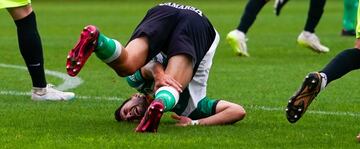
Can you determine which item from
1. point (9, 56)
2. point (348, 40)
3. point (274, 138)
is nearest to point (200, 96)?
point (274, 138)

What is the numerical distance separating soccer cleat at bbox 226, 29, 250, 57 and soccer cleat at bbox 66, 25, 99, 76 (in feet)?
21.2

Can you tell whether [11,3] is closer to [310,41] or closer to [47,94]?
[47,94]

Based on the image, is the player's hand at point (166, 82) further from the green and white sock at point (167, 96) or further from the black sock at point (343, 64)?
the black sock at point (343, 64)

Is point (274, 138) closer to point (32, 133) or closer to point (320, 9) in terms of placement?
point (32, 133)

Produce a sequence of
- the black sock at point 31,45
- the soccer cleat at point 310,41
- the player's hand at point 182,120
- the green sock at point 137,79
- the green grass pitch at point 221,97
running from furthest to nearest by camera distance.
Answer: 1. the soccer cleat at point 310,41
2. the black sock at point 31,45
3. the green sock at point 137,79
4. the player's hand at point 182,120
5. the green grass pitch at point 221,97

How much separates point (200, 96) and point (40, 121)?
109 centimetres

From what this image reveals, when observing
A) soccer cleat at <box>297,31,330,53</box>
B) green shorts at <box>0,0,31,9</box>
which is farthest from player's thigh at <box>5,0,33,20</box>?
soccer cleat at <box>297,31,330,53</box>

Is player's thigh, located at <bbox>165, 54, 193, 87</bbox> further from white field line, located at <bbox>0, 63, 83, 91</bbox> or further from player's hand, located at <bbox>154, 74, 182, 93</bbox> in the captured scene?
white field line, located at <bbox>0, 63, 83, 91</bbox>

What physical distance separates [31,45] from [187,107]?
1.89 metres

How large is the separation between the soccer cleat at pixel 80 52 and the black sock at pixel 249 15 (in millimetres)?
6543

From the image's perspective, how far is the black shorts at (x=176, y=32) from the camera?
6457 millimetres

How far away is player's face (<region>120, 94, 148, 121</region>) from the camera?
667 cm

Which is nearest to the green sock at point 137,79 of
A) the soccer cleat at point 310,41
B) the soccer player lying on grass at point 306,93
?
the soccer player lying on grass at point 306,93

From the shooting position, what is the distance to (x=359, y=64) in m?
6.18
